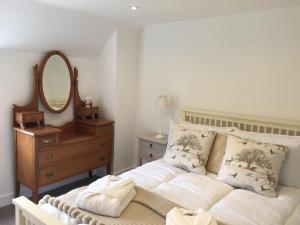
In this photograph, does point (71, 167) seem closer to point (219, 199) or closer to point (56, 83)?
point (56, 83)

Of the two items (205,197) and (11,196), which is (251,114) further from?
(11,196)

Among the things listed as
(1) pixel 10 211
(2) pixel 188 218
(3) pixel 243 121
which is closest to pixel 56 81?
(1) pixel 10 211

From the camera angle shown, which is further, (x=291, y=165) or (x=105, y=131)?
(x=105, y=131)

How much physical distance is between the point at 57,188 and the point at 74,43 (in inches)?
72.1

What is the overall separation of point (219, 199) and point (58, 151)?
1.79 metres

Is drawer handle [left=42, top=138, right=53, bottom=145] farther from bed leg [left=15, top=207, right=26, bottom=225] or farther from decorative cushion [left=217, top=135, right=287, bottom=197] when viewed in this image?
decorative cushion [left=217, top=135, right=287, bottom=197]

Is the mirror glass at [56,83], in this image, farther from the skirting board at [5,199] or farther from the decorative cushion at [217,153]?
the decorative cushion at [217,153]

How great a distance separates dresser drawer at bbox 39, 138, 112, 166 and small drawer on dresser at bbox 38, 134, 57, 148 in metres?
0.07

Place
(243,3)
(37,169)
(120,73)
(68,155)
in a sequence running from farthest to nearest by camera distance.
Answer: (120,73) < (68,155) < (37,169) < (243,3)

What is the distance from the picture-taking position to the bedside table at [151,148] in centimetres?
329

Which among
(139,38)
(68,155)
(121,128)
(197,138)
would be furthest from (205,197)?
(139,38)

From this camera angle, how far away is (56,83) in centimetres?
330

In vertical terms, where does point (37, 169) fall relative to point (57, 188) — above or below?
above

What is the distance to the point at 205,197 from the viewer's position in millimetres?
2002
